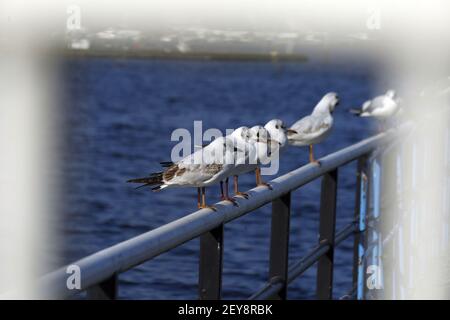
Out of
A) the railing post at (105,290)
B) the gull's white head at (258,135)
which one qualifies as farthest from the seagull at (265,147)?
the railing post at (105,290)

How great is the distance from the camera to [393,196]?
170 inches

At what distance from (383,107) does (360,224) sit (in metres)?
5.99

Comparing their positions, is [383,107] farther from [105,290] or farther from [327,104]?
[105,290]

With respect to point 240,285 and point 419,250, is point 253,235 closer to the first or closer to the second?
point 240,285

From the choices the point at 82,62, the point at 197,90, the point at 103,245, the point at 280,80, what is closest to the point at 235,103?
the point at 197,90

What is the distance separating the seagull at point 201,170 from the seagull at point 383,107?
6.52m

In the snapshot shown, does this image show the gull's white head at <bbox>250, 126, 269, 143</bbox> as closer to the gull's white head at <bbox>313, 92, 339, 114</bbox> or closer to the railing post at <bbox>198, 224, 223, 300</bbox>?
the railing post at <bbox>198, 224, 223, 300</bbox>

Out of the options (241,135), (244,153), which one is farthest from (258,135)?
(244,153)

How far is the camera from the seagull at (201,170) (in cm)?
334

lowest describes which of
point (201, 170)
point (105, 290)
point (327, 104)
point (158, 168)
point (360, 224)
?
point (158, 168)

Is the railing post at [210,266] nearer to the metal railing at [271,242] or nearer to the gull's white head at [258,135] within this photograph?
the metal railing at [271,242]

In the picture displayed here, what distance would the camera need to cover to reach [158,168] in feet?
107

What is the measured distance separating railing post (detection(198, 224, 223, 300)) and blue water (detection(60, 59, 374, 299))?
11026mm
